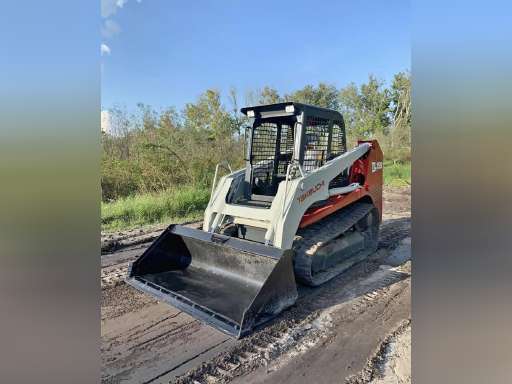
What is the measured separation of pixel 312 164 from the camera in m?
4.11

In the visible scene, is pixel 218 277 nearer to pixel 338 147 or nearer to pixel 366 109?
pixel 338 147

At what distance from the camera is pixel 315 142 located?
13.5ft

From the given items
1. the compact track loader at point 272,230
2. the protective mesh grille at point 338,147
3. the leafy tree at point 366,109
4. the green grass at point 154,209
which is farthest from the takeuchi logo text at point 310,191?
the leafy tree at point 366,109

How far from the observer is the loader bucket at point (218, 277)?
9.19 feet

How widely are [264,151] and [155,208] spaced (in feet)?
12.2

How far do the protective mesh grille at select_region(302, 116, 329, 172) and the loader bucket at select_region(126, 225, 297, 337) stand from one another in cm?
133

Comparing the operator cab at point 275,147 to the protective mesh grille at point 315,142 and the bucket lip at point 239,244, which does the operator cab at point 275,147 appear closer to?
the protective mesh grille at point 315,142

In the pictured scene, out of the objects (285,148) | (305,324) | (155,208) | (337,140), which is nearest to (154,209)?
(155,208)

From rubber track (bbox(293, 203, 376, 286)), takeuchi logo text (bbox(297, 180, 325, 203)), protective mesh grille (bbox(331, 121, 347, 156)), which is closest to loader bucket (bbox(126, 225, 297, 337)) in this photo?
rubber track (bbox(293, 203, 376, 286))

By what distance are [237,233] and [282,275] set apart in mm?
1239

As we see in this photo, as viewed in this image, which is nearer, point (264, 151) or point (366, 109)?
point (264, 151)
